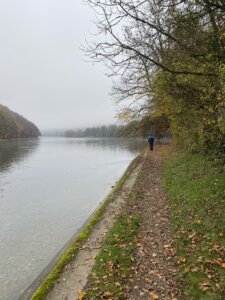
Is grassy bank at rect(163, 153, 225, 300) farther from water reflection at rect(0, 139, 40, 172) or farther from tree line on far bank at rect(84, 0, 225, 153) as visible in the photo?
water reflection at rect(0, 139, 40, 172)

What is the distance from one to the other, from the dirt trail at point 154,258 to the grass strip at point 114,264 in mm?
A: 187

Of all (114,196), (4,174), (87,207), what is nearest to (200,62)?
(114,196)

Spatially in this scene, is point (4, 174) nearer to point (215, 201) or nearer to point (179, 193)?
point (179, 193)

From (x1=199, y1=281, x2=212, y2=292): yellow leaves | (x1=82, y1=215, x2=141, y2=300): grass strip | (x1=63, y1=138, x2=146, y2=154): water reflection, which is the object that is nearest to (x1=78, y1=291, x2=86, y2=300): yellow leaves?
(x1=82, y1=215, x2=141, y2=300): grass strip

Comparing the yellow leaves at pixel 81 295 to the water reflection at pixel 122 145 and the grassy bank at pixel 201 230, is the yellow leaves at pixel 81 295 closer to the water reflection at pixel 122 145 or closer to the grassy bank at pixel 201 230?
the grassy bank at pixel 201 230

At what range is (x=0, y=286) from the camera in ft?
25.4

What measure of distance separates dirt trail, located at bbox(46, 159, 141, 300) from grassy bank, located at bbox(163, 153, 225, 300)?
2065 millimetres

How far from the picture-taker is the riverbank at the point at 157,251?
610 centimetres

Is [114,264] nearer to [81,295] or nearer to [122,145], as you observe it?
[81,295]

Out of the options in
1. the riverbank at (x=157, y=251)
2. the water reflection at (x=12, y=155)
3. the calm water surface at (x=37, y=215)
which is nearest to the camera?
the riverbank at (x=157, y=251)

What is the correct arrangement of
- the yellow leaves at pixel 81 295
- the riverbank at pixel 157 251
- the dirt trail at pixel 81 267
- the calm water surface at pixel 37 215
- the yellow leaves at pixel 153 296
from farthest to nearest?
1. the calm water surface at pixel 37 215
2. the dirt trail at pixel 81 267
3. the riverbank at pixel 157 251
4. the yellow leaves at pixel 81 295
5. the yellow leaves at pixel 153 296

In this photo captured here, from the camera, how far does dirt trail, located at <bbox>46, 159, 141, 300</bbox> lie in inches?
250

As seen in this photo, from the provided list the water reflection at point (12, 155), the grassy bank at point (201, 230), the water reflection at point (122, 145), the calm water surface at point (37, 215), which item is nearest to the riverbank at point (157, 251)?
the grassy bank at point (201, 230)

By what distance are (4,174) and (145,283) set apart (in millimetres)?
22437
